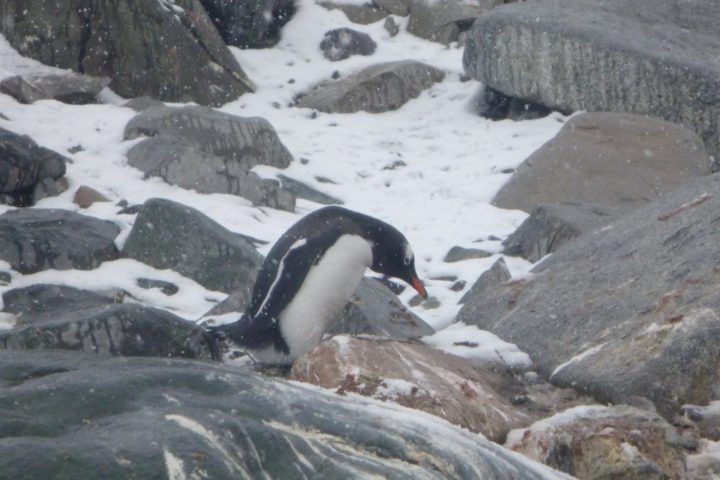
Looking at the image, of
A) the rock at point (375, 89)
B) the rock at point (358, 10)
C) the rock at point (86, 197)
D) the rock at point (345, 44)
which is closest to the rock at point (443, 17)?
the rock at point (358, 10)

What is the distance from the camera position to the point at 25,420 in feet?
6.70

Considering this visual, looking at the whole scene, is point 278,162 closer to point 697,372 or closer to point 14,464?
point 697,372

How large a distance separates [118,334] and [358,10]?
7.81m

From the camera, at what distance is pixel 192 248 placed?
5426mm

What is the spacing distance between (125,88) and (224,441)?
7239 mm

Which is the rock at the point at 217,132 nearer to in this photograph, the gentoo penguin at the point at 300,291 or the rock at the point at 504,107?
the rock at the point at 504,107

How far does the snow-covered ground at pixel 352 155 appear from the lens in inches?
235

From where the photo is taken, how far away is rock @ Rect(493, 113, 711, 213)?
23.7 ft

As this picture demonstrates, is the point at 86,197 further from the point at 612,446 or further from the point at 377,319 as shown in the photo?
the point at 612,446

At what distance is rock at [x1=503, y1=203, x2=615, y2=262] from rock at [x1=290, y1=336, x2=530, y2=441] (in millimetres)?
2058

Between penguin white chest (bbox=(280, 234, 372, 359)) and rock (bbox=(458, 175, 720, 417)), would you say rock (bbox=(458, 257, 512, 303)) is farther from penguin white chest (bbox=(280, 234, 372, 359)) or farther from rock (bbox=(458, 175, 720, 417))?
penguin white chest (bbox=(280, 234, 372, 359))

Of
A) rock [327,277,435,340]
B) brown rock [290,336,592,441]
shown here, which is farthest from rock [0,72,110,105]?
brown rock [290,336,592,441]

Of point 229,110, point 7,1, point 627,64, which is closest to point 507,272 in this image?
point 627,64

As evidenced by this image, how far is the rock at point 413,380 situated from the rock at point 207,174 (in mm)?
3107
